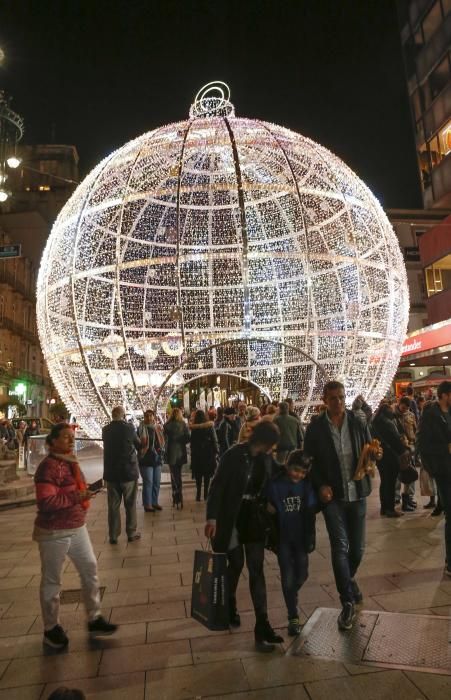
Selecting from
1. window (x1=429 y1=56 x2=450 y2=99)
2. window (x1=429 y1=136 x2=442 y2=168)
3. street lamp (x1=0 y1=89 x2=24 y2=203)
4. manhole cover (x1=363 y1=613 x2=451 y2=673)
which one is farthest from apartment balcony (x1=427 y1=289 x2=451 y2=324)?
manhole cover (x1=363 y1=613 x2=451 y2=673)

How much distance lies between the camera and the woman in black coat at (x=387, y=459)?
6.60 metres

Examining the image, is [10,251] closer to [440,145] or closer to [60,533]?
[60,533]

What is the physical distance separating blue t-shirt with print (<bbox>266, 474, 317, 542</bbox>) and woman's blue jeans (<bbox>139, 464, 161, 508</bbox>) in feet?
14.4

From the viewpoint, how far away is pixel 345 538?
3.57 metres

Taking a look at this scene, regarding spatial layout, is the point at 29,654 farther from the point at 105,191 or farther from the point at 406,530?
the point at 105,191

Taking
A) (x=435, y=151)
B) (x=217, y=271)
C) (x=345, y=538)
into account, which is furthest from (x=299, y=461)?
(x=435, y=151)

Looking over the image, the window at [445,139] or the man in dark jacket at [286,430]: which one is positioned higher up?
the window at [445,139]

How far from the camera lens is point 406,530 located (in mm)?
6023

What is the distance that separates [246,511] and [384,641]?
1.22 metres

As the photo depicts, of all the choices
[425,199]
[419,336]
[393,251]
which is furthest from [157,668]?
[425,199]

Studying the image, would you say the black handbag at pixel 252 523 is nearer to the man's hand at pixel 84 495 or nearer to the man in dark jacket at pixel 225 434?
the man's hand at pixel 84 495

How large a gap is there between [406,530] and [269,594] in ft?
8.68

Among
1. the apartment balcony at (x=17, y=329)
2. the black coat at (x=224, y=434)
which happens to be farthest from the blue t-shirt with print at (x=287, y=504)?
the apartment balcony at (x=17, y=329)

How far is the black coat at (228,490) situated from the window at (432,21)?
31.7 meters
